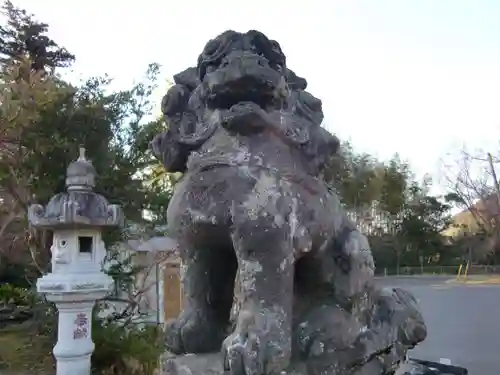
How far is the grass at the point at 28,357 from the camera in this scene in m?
5.33

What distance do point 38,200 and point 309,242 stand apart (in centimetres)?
481

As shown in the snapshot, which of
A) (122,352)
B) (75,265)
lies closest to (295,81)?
(75,265)

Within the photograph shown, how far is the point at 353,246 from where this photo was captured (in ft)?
3.32

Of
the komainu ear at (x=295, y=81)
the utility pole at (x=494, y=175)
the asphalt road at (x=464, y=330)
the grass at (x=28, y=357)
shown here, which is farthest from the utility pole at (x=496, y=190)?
the komainu ear at (x=295, y=81)

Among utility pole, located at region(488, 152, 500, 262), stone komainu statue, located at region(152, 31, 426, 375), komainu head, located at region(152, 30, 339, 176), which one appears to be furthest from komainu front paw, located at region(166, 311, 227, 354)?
utility pole, located at region(488, 152, 500, 262)

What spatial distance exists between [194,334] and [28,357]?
18.0ft

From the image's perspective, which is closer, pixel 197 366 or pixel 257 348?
pixel 257 348

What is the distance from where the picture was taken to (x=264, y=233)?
2.92 feet

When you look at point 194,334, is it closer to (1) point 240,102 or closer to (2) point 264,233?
(2) point 264,233

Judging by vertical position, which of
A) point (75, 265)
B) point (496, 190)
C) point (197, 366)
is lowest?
point (197, 366)

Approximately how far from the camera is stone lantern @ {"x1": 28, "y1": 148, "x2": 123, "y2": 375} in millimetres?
3707

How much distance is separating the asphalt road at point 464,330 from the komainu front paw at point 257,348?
1.83m

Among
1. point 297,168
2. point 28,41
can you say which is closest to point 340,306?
point 297,168

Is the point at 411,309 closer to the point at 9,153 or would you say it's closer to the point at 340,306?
the point at 340,306
